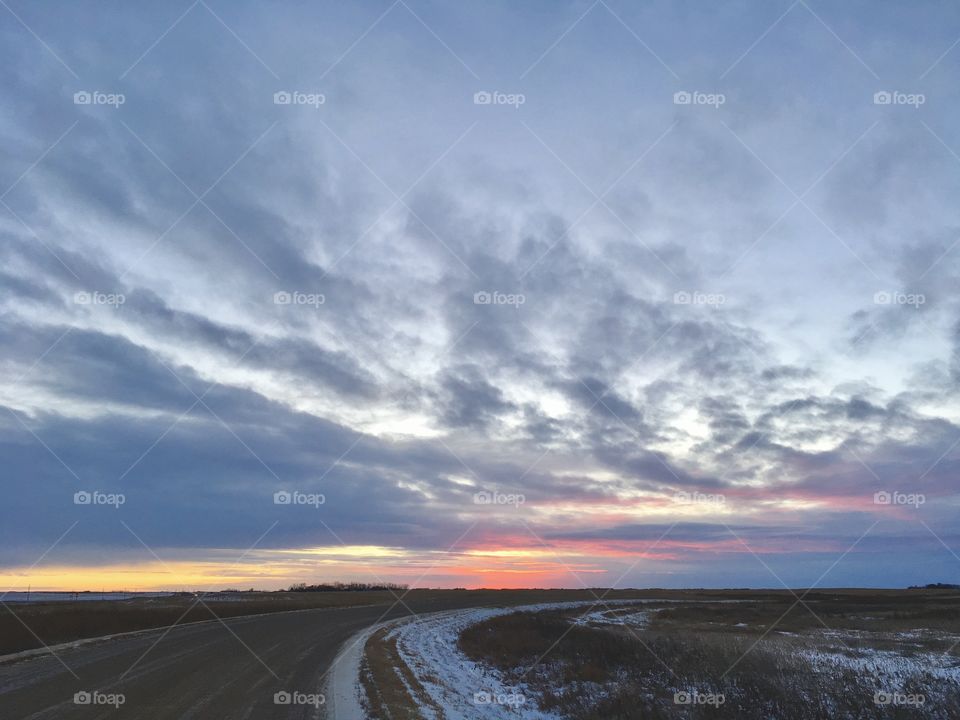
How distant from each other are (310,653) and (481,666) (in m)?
5.20

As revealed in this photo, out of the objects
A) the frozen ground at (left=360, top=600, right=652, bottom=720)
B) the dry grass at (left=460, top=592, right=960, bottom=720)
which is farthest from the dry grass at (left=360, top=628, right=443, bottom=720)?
the dry grass at (left=460, top=592, right=960, bottom=720)

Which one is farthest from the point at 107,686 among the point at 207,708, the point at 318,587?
the point at 318,587

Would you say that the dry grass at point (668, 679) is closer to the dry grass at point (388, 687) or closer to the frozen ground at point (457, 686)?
the frozen ground at point (457, 686)

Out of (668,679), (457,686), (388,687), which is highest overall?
(388,687)

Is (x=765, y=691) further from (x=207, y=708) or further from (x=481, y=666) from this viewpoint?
(x=207, y=708)

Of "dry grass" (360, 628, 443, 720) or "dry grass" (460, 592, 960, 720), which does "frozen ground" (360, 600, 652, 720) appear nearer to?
"dry grass" (360, 628, 443, 720)

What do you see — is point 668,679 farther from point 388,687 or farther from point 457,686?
point 388,687

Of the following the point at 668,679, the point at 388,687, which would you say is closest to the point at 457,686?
the point at 388,687

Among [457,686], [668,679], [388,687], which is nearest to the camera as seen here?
[388,687]

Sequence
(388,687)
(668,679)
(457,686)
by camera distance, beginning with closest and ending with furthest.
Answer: (388,687) → (457,686) → (668,679)

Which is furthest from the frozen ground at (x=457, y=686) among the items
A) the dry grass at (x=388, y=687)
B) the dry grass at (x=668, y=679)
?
the dry grass at (x=668, y=679)

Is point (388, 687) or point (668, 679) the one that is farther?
point (668, 679)

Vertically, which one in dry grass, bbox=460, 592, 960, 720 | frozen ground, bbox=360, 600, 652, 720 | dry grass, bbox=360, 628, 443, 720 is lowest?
dry grass, bbox=460, 592, 960, 720

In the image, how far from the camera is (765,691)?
15508 millimetres
